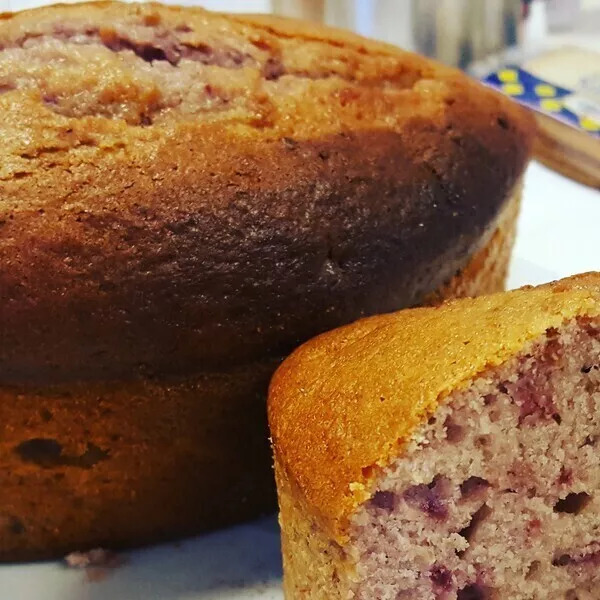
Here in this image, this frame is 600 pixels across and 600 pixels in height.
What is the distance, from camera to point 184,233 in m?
1.43

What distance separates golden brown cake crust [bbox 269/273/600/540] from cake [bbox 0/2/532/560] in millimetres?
176

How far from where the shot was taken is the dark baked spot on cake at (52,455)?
1.55 m

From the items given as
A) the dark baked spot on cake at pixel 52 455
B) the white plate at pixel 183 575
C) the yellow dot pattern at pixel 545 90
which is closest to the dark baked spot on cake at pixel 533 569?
the white plate at pixel 183 575

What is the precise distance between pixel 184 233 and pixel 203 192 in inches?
3.2

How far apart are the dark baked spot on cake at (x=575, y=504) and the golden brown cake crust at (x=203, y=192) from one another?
1.65 ft

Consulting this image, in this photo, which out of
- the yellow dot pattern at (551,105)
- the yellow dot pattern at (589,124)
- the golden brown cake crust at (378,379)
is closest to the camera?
the golden brown cake crust at (378,379)

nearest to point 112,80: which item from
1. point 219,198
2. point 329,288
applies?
point 219,198

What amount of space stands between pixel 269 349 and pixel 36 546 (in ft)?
2.03

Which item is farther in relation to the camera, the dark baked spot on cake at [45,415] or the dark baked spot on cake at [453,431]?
the dark baked spot on cake at [45,415]

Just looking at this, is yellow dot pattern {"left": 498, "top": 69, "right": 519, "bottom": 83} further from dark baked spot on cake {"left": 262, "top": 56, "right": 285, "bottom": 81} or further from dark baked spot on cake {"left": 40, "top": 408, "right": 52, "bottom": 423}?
dark baked spot on cake {"left": 40, "top": 408, "right": 52, "bottom": 423}

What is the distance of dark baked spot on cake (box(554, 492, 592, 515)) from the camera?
51.8 inches

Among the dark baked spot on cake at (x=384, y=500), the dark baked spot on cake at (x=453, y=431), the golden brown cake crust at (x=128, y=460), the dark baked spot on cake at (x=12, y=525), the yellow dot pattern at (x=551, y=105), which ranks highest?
the dark baked spot on cake at (x=453, y=431)

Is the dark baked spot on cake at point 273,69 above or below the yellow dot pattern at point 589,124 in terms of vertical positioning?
above

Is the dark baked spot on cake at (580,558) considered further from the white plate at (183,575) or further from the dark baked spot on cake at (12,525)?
the dark baked spot on cake at (12,525)
